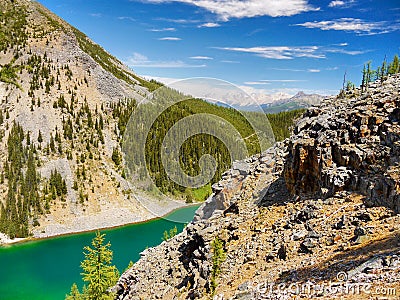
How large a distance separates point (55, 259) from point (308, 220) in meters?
55.3

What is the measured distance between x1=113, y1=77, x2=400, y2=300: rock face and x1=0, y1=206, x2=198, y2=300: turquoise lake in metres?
26.5

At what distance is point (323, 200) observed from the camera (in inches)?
759

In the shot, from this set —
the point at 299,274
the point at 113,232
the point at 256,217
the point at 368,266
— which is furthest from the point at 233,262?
the point at 113,232

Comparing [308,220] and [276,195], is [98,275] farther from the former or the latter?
[308,220]

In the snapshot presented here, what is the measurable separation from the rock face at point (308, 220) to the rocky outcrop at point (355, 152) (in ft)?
0.19

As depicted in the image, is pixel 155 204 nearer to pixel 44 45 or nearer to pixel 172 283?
pixel 172 283

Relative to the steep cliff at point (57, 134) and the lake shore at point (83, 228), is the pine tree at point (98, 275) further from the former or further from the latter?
the steep cliff at point (57, 134)

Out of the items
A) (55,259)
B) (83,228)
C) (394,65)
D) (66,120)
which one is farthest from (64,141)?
(394,65)

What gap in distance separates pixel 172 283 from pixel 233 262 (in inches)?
247

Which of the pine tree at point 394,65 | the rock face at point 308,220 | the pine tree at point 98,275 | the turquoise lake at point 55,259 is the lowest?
the turquoise lake at point 55,259

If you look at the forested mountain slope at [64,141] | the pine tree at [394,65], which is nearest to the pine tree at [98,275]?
the pine tree at [394,65]

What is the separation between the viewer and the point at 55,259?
6131 centimetres

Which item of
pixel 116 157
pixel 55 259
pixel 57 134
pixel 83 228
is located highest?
pixel 57 134

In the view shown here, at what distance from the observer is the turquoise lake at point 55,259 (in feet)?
161
